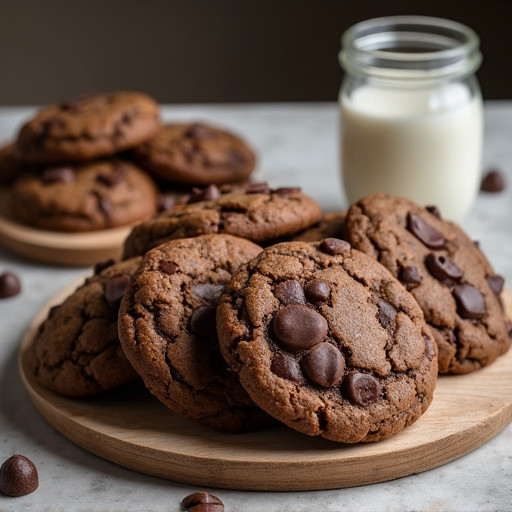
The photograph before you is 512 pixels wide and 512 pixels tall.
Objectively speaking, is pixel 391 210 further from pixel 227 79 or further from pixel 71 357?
pixel 227 79

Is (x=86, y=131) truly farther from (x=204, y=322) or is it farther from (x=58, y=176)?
(x=204, y=322)

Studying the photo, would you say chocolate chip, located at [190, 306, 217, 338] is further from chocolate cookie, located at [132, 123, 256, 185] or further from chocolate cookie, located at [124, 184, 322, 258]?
chocolate cookie, located at [132, 123, 256, 185]

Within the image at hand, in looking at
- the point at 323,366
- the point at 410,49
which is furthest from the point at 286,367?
the point at 410,49

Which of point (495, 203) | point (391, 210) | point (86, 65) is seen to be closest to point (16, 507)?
point (391, 210)

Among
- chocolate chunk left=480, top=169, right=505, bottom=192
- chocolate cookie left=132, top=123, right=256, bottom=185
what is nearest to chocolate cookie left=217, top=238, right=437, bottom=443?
chocolate cookie left=132, top=123, right=256, bottom=185

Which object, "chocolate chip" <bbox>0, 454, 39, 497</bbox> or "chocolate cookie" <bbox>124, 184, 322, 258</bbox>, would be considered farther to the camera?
"chocolate cookie" <bbox>124, 184, 322, 258</bbox>
